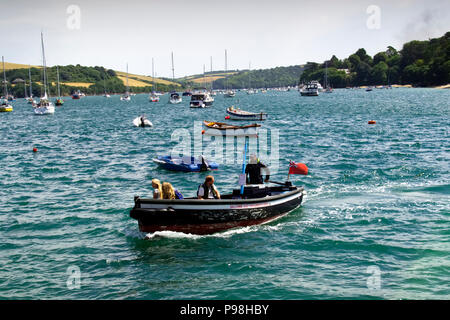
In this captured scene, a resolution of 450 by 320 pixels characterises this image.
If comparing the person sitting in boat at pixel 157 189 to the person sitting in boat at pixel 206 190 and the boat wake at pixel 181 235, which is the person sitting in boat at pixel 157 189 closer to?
the boat wake at pixel 181 235

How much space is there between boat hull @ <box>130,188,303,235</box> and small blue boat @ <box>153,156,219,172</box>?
12252 millimetres

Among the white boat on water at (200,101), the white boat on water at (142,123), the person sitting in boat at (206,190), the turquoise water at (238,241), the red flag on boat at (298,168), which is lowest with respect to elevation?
the turquoise water at (238,241)

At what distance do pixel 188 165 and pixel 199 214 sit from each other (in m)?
13.7

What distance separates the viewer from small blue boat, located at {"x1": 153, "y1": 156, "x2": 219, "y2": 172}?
30578 mm

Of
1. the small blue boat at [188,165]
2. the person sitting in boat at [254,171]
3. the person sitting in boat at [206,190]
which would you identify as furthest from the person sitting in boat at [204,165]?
the person sitting in boat at [206,190]

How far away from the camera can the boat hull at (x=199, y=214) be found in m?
16.6

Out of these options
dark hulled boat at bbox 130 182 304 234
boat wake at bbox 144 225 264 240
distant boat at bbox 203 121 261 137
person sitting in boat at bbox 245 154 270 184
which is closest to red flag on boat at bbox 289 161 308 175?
dark hulled boat at bbox 130 182 304 234

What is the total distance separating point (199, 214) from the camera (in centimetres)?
1706

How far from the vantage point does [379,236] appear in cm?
1752

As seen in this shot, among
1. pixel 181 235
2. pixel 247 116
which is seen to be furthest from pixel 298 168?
pixel 247 116

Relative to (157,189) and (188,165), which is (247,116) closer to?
(188,165)

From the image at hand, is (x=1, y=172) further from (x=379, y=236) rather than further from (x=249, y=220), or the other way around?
(x=379, y=236)

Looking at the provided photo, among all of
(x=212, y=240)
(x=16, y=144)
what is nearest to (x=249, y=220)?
(x=212, y=240)
